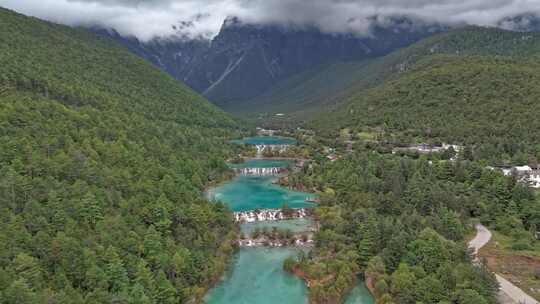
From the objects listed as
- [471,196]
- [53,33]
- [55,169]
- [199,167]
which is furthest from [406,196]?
[53,33]

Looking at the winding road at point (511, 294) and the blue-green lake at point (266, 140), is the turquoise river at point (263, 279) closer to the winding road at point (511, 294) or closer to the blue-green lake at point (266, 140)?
the winding road at point (511, 294)

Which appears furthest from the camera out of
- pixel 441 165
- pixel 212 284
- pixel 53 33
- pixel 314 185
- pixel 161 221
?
pixel 53 33

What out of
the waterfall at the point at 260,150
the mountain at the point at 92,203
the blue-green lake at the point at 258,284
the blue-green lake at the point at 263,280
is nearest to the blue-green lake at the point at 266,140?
the waterfall at the point at 260,150

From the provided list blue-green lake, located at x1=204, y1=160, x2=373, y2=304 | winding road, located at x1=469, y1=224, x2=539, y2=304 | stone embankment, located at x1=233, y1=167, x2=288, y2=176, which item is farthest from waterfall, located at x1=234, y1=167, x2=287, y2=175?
winding road, located at x1=469, y1=224, x2=539, y2=304

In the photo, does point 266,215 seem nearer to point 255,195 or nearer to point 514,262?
point 255,195

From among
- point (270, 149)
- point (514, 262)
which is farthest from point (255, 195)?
point (514, 262)

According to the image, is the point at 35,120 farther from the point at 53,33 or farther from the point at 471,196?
the point at 53,33
